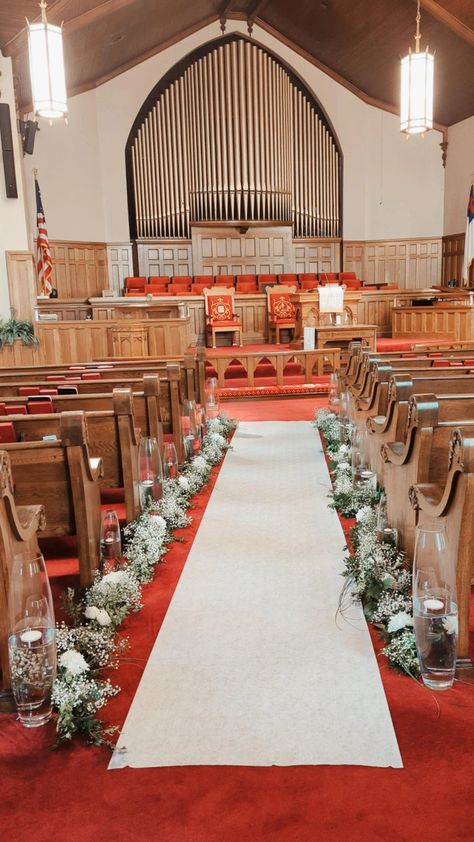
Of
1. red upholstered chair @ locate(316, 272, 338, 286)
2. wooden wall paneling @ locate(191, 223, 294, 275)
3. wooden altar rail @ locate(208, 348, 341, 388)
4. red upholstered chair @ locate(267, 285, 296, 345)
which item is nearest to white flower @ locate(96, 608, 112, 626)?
wooden altar rail @ locate(208, 348, 341, 388)

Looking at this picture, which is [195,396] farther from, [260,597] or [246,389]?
[260,597]

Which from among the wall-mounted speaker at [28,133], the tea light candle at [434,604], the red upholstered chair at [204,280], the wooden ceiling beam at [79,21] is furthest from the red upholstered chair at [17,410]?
the red upholstered chair at [204,280]

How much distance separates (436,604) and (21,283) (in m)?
8.01

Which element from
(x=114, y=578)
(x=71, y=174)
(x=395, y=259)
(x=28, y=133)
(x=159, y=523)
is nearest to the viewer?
(x=114, y=578)

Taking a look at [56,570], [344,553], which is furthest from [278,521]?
[56,570]

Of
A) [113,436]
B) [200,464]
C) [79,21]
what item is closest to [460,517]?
A: [113,436]

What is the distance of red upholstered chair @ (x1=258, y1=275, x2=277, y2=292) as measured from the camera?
467 inches

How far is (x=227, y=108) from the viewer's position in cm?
1241

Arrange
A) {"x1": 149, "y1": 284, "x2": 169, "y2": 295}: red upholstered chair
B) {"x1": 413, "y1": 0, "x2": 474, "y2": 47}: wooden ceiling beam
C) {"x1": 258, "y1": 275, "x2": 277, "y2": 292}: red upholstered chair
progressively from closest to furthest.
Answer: {"x1": 413, "y1": 0, "x2": 474, "y2": 47}: wooden ceiling beam → {"x1": 149, "y1": 284, "x2": 169, "y2": 295}: red upholstered chair → {"x1": 258, "y1": 275, "x2": 277, "y2": 292}: red upholstered chair

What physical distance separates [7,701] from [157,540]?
1.26 meters

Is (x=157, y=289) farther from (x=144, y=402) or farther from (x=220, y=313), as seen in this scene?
(x=144, y=402)

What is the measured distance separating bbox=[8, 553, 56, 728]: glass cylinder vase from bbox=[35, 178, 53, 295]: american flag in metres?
9.17

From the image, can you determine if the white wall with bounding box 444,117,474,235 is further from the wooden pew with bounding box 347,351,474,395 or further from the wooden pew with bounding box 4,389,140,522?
the wooden pew with bounding box 4,389,140,522

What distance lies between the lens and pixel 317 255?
1344 centimetres
